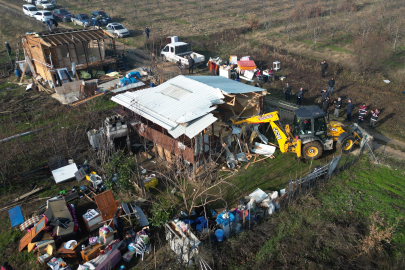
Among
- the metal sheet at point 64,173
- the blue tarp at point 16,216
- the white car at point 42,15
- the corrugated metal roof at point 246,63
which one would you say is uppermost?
the white car at point 42,15

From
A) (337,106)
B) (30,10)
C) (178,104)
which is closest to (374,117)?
(337,106)

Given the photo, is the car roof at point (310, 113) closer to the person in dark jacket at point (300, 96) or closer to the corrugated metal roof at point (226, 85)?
the corrugated metal roof at point (226, 85)

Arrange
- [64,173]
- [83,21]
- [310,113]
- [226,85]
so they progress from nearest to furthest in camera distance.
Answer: [64,173] < [310,113] < [226,85] < [83,21]

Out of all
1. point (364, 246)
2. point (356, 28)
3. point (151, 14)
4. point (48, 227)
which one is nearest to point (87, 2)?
point (151, 14)

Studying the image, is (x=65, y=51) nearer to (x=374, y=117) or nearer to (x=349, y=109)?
(x=349, y=109)

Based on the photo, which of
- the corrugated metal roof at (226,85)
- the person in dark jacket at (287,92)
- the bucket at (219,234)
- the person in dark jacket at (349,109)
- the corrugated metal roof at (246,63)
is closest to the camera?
the bucket at (219,234)

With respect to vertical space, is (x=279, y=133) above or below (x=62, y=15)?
below

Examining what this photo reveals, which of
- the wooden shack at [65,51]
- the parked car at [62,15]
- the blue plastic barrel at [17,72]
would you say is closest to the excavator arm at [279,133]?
the wooden shack at [65,51]
